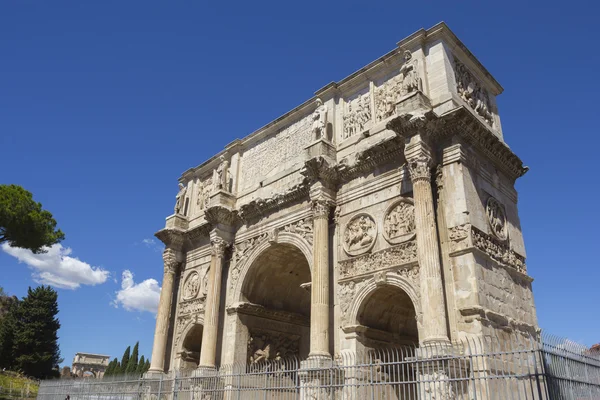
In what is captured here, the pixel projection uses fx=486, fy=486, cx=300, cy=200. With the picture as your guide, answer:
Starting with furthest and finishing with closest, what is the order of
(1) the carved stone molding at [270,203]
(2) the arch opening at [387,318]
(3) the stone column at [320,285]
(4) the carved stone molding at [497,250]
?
(1) the carved stone molding at [270,203], (2) the arch opening at [387,318], (3) the stone column at [320,285], (4) the carved stone molding at [497,250]

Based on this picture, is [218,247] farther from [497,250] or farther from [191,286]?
[497,250]

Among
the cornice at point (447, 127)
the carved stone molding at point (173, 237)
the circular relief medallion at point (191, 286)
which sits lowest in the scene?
the circular relief medallion at point (191, 286)

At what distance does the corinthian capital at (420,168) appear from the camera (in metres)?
11.6

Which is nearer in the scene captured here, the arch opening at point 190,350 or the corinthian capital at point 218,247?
the corinthian capital at point 218,247

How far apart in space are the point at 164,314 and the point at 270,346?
15.3 feet

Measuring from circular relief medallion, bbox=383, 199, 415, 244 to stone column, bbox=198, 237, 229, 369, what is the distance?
22.3ft

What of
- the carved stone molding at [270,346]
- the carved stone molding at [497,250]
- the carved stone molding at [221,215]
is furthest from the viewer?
the carved stone molding at [221,215]

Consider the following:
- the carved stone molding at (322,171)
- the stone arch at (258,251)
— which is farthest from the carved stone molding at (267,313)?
the carved stone molding at (322,171)

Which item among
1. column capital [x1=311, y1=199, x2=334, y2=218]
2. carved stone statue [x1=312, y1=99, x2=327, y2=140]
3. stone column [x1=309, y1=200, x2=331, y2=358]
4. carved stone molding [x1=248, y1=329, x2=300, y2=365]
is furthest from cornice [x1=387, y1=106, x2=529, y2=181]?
carved stone molding [x1=248, y1=329, x2=300, y2=365]

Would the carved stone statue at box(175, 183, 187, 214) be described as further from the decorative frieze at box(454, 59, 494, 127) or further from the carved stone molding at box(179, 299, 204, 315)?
the decorative frieze at box(454, 59, 494, 127)

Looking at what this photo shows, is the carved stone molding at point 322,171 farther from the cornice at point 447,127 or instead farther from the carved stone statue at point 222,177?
the carved stone statue at point 222,177

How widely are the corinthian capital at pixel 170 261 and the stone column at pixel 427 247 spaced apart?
11.5 m

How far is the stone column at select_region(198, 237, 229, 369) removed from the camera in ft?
51.8

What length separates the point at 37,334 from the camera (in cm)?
3016
